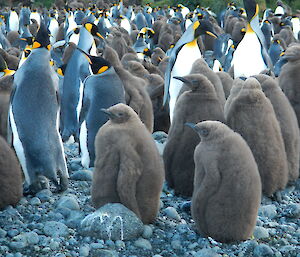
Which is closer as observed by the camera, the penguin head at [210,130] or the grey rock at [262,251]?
the grey rock at [262,251]

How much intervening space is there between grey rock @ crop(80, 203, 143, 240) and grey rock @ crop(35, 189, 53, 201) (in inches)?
29.9

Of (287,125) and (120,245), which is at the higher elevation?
(287,125)

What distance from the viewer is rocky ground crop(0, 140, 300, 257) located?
3459 millimetres

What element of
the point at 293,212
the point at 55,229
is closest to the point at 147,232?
the point at 55,229

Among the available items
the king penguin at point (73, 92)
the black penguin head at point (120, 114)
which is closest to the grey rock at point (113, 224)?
the black penguin head at point (120, 114)

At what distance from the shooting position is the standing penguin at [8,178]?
12.6ft

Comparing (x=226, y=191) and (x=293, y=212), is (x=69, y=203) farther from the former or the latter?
(x=293, y=212)

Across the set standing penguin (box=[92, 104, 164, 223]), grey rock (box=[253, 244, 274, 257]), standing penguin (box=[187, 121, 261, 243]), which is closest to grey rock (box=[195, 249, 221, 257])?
standing penguin (box=[187, 121, 261, 243])

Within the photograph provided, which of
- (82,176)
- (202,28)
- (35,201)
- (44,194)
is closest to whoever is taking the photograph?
(35,201)

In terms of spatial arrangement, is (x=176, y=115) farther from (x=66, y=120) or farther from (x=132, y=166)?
(x=66, y=120)

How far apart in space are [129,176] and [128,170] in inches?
1.6

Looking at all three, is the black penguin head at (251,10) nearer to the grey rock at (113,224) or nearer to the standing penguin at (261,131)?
the standing penguin at (261,131)

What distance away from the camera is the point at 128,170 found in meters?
3.57

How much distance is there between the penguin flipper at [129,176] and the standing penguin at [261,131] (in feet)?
3.77
